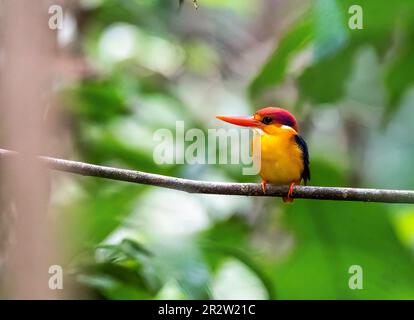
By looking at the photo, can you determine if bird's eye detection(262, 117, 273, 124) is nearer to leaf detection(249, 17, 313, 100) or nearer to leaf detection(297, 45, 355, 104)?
leaf detection(249, 17, 313, 100)

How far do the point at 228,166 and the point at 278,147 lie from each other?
2.14ft

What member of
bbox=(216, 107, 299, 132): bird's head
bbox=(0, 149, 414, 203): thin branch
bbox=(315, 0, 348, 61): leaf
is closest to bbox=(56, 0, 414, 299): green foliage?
bbox=(315, 0, 348, 61): leaf

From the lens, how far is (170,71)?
128 inches

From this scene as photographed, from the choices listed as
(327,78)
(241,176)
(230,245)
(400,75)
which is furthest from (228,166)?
(400,75)

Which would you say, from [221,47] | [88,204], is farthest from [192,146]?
[221,47]

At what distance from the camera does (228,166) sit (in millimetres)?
2314

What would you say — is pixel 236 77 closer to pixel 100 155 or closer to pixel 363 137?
pixel 363 137

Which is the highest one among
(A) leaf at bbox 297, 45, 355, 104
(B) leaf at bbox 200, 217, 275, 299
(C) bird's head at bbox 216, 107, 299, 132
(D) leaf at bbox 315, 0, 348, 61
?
(A) leaf at bbox 297, 45, 355, 104

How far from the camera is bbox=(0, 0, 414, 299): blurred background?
184 centimetres

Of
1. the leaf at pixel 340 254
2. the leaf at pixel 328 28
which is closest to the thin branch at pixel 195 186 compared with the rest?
the leaf at pixel 328 28

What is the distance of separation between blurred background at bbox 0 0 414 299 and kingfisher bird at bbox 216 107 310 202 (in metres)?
0.26

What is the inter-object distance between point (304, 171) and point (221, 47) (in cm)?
153

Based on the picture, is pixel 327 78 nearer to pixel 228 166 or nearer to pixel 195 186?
pixel 228 166

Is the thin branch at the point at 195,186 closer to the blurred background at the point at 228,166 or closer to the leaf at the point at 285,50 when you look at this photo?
the blurred background at the point at 228,166
